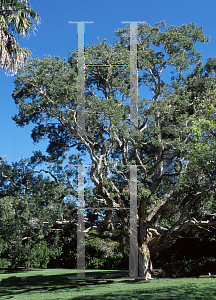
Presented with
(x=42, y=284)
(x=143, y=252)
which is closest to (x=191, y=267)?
(x=143, y=252)

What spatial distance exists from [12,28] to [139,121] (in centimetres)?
707

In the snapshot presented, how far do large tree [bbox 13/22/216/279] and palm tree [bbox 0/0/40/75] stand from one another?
160 inches

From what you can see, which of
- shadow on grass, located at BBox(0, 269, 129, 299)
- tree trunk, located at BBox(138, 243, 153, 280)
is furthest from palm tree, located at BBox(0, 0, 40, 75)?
tree trunk, located at BBox(138, 243, 153, 280)

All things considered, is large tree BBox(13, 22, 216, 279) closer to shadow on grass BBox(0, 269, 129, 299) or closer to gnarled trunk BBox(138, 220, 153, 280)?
gnarled trunk BBox(138, 220, 153, 280)

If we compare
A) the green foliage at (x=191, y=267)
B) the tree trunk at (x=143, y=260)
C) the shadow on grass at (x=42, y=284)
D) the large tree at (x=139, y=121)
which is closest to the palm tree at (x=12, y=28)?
the large tree at (x=139, y=121)

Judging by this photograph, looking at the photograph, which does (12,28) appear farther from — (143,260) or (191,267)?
(191,267)

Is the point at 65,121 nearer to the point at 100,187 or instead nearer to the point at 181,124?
the point at 100,187

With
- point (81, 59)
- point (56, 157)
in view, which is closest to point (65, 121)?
point (56, 157)

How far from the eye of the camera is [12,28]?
30.3 feet

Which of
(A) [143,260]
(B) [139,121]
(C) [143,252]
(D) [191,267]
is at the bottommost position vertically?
(D) [191,267]

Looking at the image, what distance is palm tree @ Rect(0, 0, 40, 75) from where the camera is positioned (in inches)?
350

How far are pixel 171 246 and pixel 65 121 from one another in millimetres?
10723

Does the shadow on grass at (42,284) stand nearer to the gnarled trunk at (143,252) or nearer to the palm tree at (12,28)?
the gnarled trunk at (143,252)

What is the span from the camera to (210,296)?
882cm
